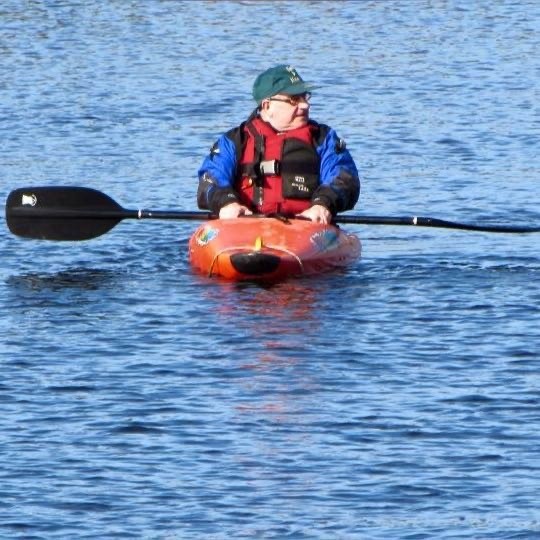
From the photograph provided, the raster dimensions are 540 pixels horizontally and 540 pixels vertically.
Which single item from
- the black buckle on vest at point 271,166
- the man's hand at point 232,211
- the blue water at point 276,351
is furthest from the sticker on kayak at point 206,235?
the black buckle on vest at point 271,166

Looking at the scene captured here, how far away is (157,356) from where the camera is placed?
1072 cm

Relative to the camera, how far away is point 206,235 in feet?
40.9

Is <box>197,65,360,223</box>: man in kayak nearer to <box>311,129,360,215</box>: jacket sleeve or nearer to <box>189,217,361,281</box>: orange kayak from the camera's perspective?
<box>311,129,360,215</box>: jacket sleeve

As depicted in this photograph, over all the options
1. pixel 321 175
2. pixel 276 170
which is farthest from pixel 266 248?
pixel 321 175

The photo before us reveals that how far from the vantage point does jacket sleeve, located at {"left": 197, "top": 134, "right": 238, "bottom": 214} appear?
41.4ft

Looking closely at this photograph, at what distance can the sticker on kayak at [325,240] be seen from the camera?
40.6ft

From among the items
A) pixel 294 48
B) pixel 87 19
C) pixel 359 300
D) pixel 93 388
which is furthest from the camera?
pixel 87 19

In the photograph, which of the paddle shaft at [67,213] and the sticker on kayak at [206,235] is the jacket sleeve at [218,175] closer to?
the sticker on kayak at [206,235]

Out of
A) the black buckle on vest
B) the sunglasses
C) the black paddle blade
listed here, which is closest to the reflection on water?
the black paddle blade

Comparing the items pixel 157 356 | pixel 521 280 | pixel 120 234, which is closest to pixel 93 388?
pixel 157 356

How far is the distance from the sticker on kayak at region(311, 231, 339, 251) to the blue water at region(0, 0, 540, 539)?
21cm

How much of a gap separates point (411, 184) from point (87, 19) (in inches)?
483

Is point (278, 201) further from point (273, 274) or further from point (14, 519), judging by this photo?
point (14, 519)

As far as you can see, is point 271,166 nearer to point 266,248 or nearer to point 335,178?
point 335,178
